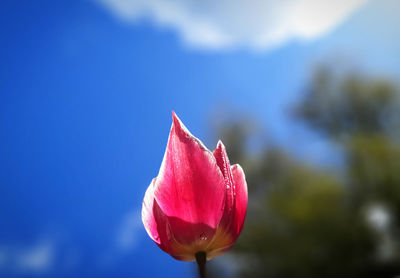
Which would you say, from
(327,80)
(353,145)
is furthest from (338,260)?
(327,80)

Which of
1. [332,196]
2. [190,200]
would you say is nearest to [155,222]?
[190,200]

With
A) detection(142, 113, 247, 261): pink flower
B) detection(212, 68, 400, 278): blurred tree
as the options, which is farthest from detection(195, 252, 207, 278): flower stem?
detection(212, 68, 400, 278): blurred tree

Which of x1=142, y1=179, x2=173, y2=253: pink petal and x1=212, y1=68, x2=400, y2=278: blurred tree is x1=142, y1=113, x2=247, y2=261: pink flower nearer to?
x1=142, y1=179, x2=173, y2=253: pink petal

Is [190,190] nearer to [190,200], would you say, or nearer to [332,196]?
[190,200]

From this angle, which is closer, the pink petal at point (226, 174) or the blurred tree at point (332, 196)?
the pink petal at point (226, 174)

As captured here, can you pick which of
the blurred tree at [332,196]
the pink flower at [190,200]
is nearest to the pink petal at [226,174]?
the pink flower at [190,200]

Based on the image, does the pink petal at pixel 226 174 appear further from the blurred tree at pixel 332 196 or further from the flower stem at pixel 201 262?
the blurred tree at pixel 332 196
